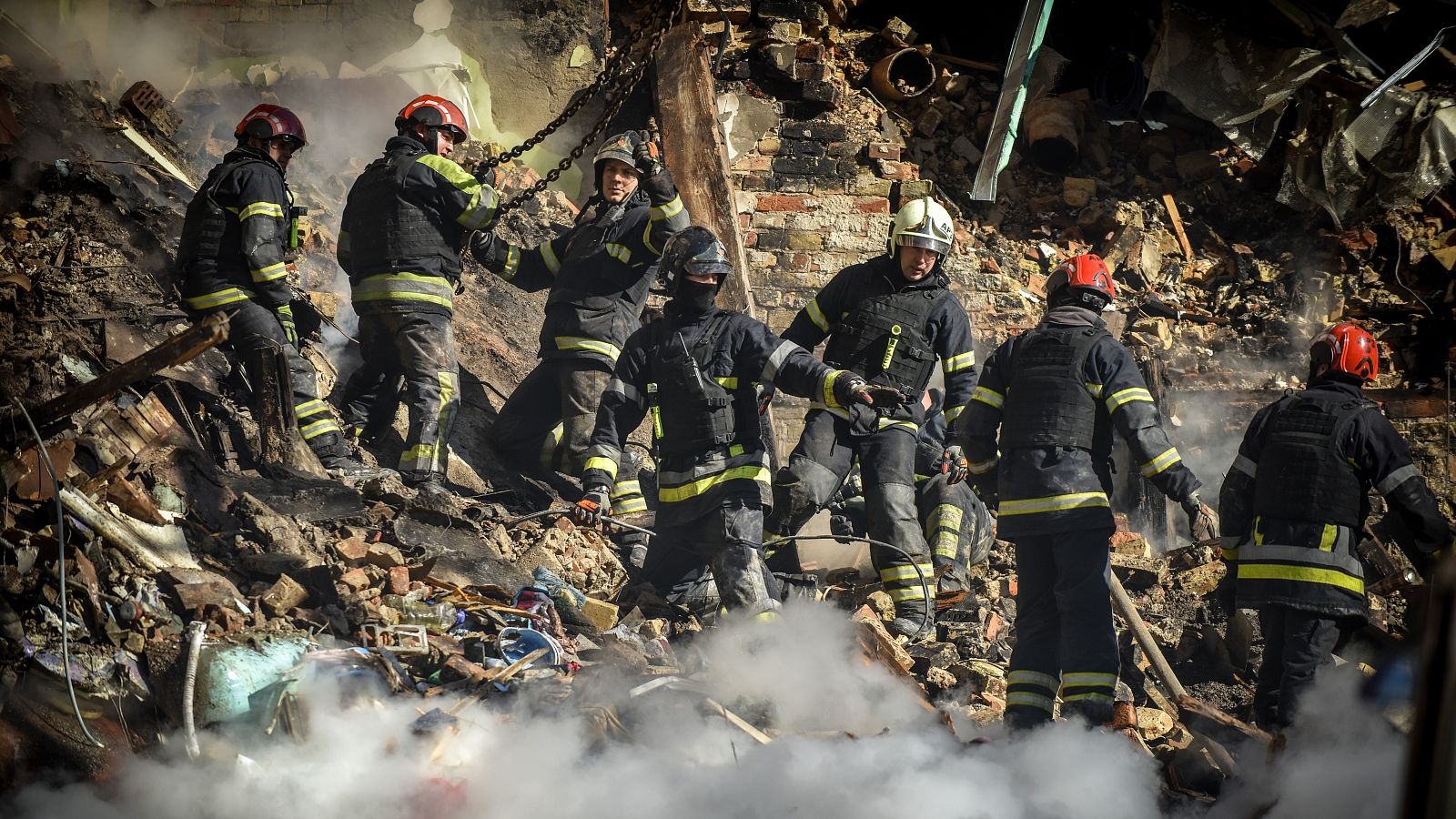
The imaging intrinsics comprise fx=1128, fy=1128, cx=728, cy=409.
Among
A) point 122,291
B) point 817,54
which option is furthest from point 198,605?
point 817,54

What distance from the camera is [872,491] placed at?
5.77m

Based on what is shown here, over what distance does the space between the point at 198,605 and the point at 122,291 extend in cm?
284

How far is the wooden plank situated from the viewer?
9602mm

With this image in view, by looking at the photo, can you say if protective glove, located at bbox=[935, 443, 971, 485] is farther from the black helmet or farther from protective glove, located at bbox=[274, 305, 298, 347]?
protective glove, located at bbox=[274, 305, 298, 347]

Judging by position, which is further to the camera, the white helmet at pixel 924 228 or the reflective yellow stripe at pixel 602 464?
the white helmet at pixel 924 228

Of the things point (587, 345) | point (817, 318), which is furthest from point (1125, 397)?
point (587, 345)

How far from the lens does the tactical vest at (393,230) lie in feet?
20.7

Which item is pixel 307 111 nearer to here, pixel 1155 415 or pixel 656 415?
pixel 656 415

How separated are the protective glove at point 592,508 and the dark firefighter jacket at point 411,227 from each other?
1610 millimetres

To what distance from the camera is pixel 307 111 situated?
8.94 meters

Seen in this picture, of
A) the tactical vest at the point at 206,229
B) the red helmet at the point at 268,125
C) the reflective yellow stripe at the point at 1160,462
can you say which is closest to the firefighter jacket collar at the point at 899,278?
the reflective yellow stripe at the point at 1160,462

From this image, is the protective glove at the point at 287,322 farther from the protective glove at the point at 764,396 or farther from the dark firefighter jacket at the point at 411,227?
the protective glove at the point at 764,396

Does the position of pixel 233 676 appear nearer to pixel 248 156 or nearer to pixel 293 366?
pixel 293 366

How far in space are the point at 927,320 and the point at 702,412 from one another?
4.62ft
